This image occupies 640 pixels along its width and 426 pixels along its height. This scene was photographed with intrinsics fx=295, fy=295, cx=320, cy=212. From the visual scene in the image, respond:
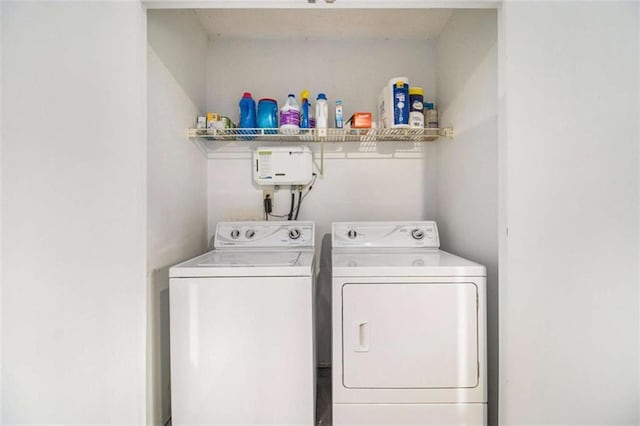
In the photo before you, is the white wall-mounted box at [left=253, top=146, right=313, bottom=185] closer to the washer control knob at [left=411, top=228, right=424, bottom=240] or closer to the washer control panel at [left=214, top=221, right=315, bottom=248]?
the washer control panel at [left=214, top=221, right=315, bottom=248]

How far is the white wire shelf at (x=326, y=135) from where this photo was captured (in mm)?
1900

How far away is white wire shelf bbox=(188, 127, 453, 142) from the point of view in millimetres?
1900

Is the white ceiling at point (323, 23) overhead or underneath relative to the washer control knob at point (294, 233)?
overhead

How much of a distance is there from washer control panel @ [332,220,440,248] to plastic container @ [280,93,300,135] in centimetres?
68

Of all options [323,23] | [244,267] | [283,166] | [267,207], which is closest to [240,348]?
[244,267]

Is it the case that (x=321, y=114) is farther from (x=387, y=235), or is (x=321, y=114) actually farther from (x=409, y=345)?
(x=409, y=345)

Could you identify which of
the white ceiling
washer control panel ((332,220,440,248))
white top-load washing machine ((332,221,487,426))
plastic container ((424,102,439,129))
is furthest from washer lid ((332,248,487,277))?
the white ceiling

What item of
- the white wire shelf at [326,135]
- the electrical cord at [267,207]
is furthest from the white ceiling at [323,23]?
the electrical cord at [267,207]

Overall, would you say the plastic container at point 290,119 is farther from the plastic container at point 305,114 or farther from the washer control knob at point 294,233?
the washer control knob at point 294,233

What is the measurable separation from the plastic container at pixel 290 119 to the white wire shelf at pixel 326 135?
0.15ft

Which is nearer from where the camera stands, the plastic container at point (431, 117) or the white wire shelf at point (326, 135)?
the white wire shelf at point (326, 135)

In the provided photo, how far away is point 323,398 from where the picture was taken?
180cm
